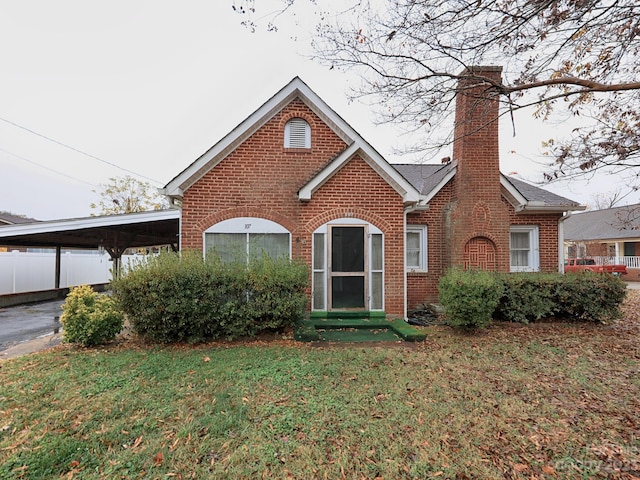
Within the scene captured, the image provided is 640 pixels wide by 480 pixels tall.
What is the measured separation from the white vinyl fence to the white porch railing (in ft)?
119

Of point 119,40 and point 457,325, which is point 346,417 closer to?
point 457,325

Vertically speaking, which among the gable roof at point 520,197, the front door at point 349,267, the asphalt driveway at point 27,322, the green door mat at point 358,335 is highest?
the gable roof at point 520,197

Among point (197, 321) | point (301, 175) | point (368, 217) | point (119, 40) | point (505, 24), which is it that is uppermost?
point (119, 40)

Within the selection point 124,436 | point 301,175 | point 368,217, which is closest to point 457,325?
point 368,217

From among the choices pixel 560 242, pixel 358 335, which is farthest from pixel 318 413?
pixel 560 242

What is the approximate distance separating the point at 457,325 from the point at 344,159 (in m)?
5.20

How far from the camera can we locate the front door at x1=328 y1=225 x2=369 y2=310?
839cm

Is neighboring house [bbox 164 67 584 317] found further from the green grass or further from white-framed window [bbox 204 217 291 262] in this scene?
the green grass

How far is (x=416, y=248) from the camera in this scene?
10789 millimetres

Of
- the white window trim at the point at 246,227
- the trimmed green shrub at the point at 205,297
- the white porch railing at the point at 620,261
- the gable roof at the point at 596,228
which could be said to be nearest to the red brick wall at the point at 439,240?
the white window trim at the point at 246,227

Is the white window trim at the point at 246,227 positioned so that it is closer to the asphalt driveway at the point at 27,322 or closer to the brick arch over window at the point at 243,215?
Answer: the brick arch over window at the point at 243,215

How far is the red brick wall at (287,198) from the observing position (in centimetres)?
827

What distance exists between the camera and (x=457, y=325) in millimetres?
7355

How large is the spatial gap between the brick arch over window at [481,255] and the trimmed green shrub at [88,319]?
390 inches
